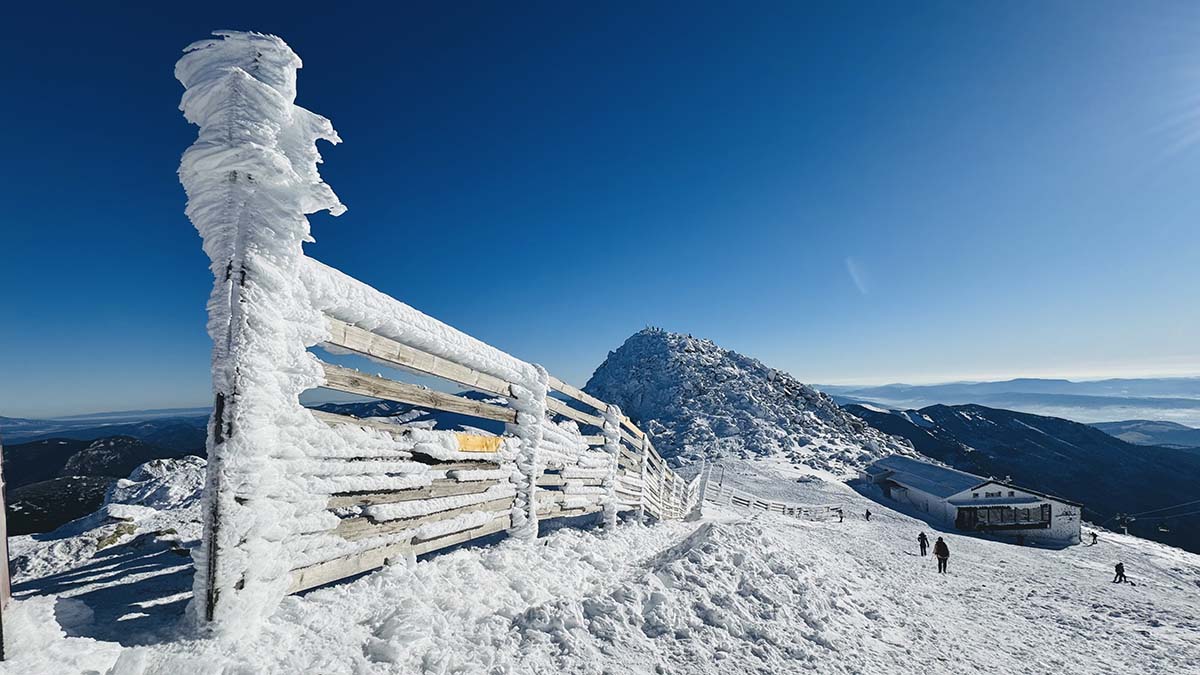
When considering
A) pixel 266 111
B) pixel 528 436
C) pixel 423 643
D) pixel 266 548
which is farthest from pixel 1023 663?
pixel 266 111

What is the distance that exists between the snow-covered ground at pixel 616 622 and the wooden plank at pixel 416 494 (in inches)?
23.1

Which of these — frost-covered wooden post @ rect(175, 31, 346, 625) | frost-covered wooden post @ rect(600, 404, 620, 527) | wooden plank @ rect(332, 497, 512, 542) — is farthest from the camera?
frost-covered wooden post @ rect(600, 404, 620, 527)

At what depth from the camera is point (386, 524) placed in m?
3.85

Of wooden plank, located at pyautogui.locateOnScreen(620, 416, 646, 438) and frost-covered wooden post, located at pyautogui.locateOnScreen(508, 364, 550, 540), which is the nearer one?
frost-covered wooden post, located at pyautogui.locateOnScreen(508, 364, 550, 540)

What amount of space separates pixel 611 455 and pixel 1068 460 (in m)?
150

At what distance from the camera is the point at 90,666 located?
2.11 m

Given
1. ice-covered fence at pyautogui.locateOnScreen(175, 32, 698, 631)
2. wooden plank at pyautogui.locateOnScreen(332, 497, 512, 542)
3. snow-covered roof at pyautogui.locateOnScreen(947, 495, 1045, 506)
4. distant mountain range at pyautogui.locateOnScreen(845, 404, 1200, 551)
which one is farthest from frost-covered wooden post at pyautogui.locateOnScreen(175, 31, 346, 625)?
distant mountain range at pyautogui.locateOnScreen(845, 404, 1200, 551)

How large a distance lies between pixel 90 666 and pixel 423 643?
173cm

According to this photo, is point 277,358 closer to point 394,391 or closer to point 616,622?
point 394,391

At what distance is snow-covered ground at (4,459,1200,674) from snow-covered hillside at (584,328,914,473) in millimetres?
45423

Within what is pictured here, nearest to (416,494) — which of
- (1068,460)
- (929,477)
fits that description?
(929,477)

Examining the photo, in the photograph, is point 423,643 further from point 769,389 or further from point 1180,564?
point 769,389

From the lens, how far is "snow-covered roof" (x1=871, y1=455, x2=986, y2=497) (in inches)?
1543

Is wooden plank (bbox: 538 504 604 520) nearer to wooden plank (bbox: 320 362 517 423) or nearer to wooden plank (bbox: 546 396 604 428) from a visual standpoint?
wooden plank (bbox: 546 396 604 428)
